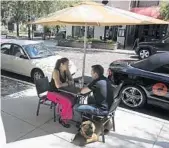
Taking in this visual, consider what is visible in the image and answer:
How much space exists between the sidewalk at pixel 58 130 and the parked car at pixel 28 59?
2076 millimetres

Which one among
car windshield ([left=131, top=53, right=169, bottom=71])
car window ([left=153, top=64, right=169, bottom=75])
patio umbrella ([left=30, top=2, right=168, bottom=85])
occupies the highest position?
patio umbrella ([left=30, top=2, right=168, bottom=85])

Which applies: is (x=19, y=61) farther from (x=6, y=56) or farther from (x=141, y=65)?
(x=141, y=65)

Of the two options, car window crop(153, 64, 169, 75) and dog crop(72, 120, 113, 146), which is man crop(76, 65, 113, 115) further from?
car window crop(153, 64, 169, 75)

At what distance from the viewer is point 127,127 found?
478 cm

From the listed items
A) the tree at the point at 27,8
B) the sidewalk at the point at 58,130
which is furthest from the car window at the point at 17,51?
the tree at the point at 27,8

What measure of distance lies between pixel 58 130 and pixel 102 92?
3.95 ft

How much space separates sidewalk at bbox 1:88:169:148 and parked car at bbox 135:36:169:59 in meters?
8.64

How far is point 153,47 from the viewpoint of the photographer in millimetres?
13656

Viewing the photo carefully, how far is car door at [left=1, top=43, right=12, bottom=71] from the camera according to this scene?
8.20 m

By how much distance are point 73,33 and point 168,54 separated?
1861cm

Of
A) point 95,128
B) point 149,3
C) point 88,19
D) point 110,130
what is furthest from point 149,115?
point 149,3

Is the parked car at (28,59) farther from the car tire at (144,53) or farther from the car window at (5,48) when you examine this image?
the car tire at (144,53)

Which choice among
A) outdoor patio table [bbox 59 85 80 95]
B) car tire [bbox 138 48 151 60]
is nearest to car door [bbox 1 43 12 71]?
outdoor patio table [bbox 59 85 80 95]

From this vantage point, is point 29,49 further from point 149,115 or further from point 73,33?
point 73,33
